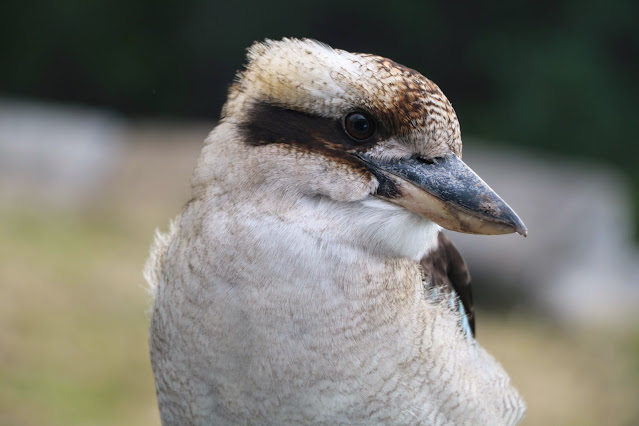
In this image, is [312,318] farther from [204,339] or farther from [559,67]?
[559,67]

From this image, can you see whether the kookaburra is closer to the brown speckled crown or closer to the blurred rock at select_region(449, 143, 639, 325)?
the brown speckled crown

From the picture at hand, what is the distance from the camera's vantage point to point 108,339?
7324 millimetres

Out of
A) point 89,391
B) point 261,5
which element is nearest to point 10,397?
point 89,391

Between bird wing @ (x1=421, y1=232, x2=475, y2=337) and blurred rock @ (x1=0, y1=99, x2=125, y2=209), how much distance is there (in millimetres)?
8048

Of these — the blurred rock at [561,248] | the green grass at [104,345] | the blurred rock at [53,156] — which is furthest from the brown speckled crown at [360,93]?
the blurred rock at [53,156]

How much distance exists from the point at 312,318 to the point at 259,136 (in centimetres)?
60

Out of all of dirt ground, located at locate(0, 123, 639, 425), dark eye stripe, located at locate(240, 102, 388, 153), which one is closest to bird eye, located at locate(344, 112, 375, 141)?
dark eye stripe, located at locate(240, 102, 388, 153)

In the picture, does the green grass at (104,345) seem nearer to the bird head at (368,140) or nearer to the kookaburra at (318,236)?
the kookaburra at (318,236)

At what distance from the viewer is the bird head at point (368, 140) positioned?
264 centimetres

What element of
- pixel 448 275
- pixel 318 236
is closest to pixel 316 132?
pixel 318 236

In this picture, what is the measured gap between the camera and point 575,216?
9.96 metres

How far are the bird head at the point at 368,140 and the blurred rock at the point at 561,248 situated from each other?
6.30 metres

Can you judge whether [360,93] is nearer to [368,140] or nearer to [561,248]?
[368,140]

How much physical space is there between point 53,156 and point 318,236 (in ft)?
31.8
